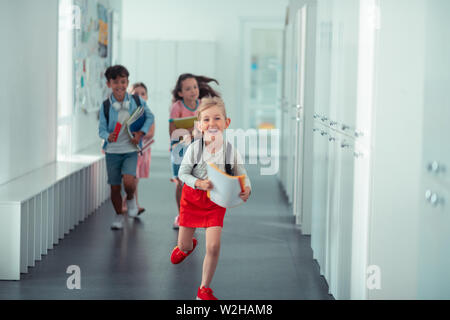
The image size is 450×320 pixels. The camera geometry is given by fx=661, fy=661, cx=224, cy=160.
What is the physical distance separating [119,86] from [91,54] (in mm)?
2444

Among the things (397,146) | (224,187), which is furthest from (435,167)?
(224,187)

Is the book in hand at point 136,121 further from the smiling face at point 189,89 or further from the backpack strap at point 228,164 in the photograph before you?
the backpack strap at point 228,164

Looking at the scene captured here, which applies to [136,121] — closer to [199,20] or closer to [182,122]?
[182,122]

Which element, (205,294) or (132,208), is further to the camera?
(132,208)

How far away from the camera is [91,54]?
7.99 meters

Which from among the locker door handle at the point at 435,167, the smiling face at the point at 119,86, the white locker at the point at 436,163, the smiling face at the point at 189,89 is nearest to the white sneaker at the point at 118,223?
the smiling face at the point at 119,86

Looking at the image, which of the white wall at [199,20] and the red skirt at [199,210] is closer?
the red skirt at [199,210]

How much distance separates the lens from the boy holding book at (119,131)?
5.73 meters

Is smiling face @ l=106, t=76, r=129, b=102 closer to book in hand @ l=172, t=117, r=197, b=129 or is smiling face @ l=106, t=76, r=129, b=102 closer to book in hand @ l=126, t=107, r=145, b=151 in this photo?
book in hand @ l=126, t=107, r=145, b=151

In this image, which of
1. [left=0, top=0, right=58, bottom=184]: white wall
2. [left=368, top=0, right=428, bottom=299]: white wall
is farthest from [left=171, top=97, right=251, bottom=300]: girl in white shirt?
[left=0, top=0, right=58, bottom=184]: white wall

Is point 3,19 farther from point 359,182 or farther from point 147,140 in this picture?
point 359,182

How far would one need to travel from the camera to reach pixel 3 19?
192 inches

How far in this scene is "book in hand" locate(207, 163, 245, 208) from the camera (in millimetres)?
3405

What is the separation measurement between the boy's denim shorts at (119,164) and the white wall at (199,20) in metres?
7.15
